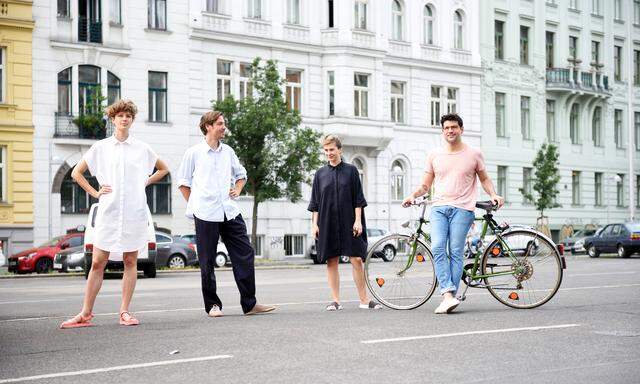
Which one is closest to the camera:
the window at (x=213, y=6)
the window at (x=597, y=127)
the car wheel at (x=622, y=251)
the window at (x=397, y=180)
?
the car wheel at (x=622, y=251)

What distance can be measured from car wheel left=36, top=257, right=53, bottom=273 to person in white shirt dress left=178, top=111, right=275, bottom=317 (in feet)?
72.4

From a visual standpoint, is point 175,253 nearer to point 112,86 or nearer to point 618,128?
point 112,86

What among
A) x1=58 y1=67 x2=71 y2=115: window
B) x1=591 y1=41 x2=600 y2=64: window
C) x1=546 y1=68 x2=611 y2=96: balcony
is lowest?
x1=58 y1=67 x2=71 y2=115: window

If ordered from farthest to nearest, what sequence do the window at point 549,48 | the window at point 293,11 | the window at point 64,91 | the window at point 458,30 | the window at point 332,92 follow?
the window at point 549,48 < the window at point 458,30 < the window at point 332,92 < the window at point 293,11 < the window at point 64,91

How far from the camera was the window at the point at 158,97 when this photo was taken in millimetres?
42531

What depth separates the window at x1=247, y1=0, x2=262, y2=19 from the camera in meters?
45.5

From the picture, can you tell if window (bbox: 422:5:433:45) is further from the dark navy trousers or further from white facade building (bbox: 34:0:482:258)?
the dark navy trousers

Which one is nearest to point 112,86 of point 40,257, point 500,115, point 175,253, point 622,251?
point 175,253

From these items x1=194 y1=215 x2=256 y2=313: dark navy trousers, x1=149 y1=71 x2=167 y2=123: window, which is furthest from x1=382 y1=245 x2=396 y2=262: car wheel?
x1=149 y1=71 x2=167 y2=123: window

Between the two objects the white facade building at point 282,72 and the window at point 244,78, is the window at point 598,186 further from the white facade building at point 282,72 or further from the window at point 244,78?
the window at point 244,78

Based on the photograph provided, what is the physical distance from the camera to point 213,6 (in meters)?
44.4

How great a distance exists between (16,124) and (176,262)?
8534 mm

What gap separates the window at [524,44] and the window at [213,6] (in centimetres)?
1976

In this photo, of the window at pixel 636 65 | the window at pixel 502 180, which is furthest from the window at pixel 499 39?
the window at pixel 636 65
